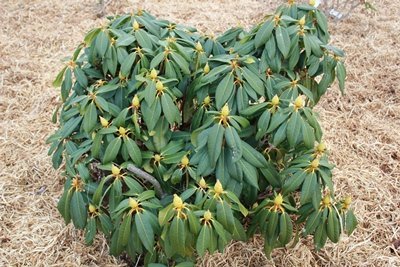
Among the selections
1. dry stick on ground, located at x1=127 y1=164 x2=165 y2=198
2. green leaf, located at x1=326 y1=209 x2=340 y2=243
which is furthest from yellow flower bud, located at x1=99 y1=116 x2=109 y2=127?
green leaf, located at x1=326 y1=209 x2=340 y2=243

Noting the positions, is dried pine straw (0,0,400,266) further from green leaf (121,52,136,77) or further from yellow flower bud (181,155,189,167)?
green leaf (121,52,136,77)

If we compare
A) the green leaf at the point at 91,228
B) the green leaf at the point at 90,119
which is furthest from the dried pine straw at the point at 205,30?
the green leaf at the point at 90,119

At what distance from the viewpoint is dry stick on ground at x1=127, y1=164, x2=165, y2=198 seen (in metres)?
1.40

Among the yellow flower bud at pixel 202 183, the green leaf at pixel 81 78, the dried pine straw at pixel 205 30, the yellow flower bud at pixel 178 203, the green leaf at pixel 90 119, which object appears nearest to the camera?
the yellow flower bud at pixel 178 203

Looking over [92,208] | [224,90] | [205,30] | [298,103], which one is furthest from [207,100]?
[205,30]

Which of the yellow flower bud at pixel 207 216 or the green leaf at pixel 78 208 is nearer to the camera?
the yellow flower bud at pixel 207 216

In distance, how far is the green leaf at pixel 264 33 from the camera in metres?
1.47

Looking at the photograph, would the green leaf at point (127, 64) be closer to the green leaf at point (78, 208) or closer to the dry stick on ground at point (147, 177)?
the dry stick on ground at point (147, 177)

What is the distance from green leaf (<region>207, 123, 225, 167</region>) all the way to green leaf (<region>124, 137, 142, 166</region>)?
0.78ft

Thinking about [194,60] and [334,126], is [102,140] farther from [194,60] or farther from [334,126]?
[334,126]

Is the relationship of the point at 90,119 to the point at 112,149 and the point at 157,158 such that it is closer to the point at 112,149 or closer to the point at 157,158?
the point at 112,149

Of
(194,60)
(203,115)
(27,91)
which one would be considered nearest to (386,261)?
(203,115)

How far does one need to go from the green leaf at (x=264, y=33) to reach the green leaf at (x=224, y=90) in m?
0.17

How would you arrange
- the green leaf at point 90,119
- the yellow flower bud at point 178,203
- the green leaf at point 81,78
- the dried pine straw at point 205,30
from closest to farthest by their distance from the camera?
the yellow flower bud at point 178,203
the green leaf at point 90,119
the green leaf at point 81,78
the dried pine straw at point 205,30
